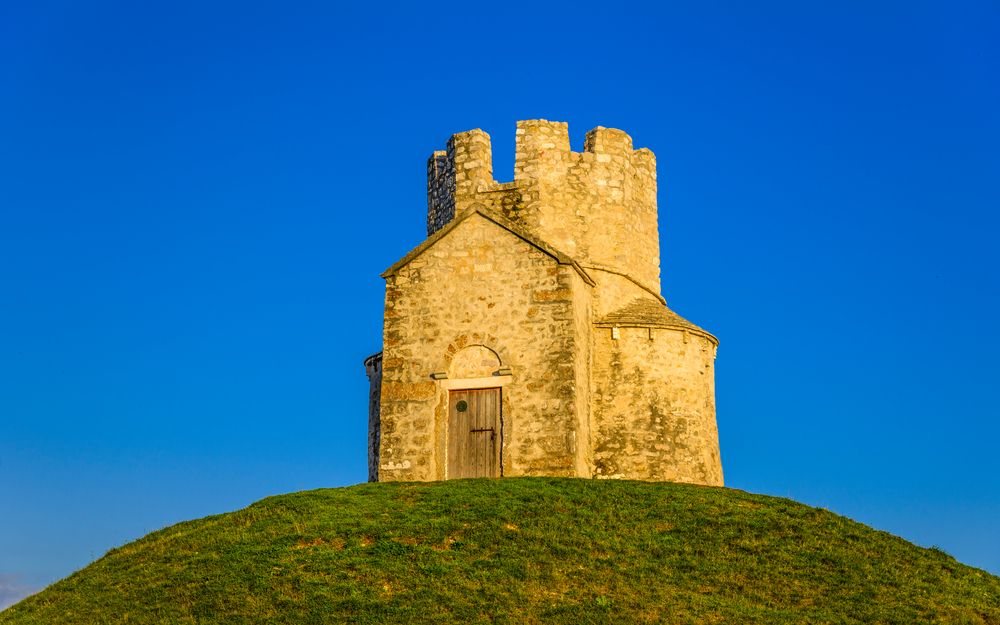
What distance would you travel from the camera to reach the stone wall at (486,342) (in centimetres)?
2838

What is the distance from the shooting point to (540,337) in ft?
94.9

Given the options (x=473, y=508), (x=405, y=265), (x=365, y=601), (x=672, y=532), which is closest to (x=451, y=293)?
(x=405, y=265)

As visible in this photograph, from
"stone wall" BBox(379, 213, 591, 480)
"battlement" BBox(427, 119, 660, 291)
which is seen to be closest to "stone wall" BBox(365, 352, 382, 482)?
"stone wall" BBox(379, 213, 591, 480)

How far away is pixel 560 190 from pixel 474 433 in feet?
27.0

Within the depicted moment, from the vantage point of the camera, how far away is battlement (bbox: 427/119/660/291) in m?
32.5

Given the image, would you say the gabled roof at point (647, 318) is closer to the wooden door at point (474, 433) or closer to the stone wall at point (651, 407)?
the stone wall at point (651, 407)

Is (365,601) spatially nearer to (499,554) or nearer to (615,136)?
(499,554)

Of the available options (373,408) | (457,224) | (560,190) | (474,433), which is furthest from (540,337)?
(373,408)

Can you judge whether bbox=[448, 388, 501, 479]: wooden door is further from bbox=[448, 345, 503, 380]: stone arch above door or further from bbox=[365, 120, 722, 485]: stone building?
bbox=[448, 345, 503, 380]: stone arch above door

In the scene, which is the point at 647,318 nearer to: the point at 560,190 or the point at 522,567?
the point at 560,190

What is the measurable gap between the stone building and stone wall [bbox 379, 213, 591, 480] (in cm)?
4

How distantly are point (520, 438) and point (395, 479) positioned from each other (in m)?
3.49

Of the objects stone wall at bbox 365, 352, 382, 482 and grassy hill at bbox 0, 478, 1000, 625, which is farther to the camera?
stone wall at bbox 365, 352, 382, 482

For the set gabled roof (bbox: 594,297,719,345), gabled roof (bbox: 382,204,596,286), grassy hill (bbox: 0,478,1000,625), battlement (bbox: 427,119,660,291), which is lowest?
grassy hill (bbox: 0,478,1000,625)
